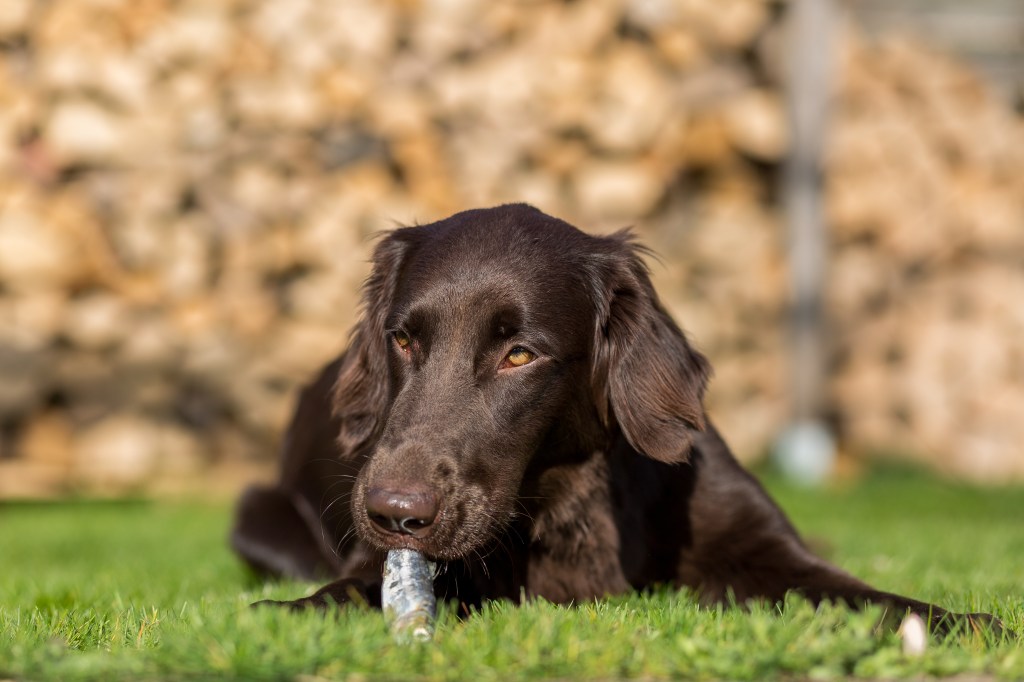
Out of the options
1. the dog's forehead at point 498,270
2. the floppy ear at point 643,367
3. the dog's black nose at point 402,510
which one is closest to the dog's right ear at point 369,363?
the dog's forehead at point 498,270

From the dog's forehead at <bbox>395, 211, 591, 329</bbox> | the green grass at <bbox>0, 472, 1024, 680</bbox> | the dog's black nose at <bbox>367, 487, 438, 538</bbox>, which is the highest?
the dog's forehead at <bbox>395, 211, 591, 329</bbox>

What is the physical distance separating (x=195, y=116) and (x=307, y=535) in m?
4.04

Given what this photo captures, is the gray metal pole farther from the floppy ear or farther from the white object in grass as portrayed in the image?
the white object in grass

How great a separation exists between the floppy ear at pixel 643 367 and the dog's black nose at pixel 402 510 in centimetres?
67

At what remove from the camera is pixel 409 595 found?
2238mm

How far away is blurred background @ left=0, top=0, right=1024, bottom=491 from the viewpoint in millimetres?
6965

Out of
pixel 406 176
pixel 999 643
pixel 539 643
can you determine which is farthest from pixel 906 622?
pixel 406 176

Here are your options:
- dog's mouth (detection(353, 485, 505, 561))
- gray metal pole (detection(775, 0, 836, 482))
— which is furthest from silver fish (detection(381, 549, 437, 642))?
gray metal pole (detection(775, 0, 836, 482))

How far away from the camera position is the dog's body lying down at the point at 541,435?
Result: 2.52 metres

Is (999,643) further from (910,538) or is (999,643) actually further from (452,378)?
(910,538)

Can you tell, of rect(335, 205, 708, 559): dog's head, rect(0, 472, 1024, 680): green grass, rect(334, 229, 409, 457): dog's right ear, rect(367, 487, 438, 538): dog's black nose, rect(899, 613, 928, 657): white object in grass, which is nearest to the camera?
rect(0, 472, 1024, 680): green grass

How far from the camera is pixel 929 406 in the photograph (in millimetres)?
7906

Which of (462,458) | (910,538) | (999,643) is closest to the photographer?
(999,643)

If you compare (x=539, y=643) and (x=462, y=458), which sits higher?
(x=462, y=458)
